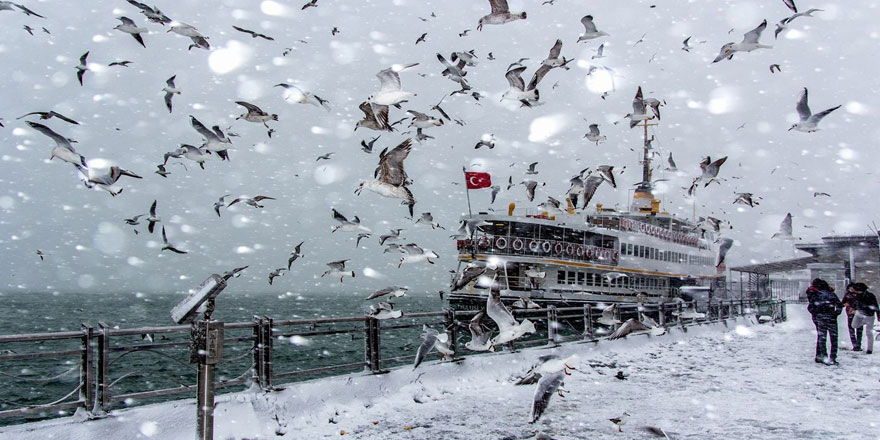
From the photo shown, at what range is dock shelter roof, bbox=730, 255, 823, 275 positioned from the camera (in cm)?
4023

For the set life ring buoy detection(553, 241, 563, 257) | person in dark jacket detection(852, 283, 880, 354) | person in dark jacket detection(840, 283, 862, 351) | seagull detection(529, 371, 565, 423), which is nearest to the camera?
seagull detection(529, 371, 565, 423)

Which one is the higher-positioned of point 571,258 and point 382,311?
point 571,258

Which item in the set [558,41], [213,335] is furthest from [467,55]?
[213,335]

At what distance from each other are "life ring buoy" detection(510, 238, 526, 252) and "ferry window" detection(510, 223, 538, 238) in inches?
41.1

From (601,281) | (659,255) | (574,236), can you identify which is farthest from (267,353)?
→ (659,255)

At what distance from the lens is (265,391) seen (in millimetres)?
7164

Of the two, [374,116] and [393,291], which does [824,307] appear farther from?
[374,116]

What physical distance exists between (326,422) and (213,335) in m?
2.86

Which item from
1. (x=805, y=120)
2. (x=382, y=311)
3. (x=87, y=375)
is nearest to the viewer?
(x=87, y=375)

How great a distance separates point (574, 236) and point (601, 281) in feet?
11.8

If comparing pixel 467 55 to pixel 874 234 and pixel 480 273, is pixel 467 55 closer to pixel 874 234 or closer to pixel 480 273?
pixel 480 273

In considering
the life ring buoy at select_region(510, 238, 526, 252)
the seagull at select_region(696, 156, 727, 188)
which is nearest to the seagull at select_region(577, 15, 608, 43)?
the seagull at select_region(696, 156, 727, 188)

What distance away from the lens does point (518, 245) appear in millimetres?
30766

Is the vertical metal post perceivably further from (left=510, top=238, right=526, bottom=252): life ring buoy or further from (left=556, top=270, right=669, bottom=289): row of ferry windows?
(left=556, top=270, right=669, bottom=289): row of ferry windows
